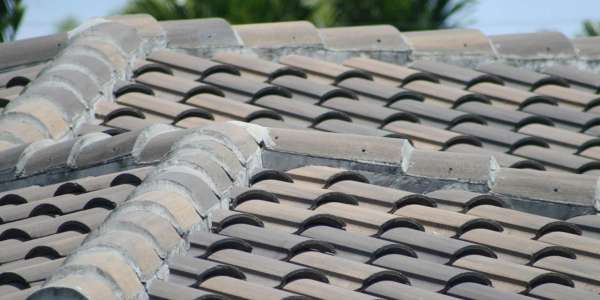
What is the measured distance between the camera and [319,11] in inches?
823

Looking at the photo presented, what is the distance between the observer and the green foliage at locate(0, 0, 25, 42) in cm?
1798

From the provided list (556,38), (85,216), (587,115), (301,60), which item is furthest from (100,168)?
(556,38)

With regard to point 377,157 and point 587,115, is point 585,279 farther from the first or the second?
point 587,115

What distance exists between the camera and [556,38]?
28.2 ft

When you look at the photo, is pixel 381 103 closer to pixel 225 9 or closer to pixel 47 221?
pixel 47 221

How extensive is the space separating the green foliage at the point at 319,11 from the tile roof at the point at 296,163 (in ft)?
36.5

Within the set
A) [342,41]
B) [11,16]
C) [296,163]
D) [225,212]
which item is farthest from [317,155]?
[11,16]

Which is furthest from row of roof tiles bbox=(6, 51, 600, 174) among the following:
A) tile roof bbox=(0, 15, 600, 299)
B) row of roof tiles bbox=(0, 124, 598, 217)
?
row of roof tiles bbox=(0, 124, 598, 217)

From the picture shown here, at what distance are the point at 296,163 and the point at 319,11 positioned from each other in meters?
14.8

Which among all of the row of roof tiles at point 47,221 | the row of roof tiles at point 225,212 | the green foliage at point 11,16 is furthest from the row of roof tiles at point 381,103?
the green foliage at point 11,16

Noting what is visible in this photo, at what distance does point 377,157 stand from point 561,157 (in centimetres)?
110

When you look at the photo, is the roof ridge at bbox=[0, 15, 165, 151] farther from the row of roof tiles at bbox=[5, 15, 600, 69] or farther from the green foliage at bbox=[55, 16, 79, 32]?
the green foliage at bbox=[55, 16, 79, 32]

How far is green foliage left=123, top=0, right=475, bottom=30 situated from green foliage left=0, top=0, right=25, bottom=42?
205cm

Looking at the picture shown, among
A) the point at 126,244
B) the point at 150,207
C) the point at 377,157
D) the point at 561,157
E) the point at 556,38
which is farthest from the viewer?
the point at 556,38
